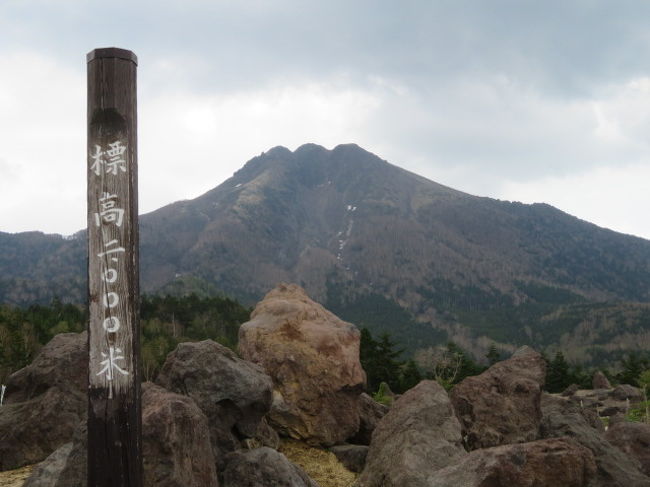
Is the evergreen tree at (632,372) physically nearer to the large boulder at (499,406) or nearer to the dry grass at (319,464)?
the large boulder at (499,406)

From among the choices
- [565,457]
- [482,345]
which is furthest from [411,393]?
[482,345]

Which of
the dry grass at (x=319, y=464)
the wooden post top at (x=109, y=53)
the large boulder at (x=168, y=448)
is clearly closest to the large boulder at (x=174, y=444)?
the large boulder at (x=168, y=448)

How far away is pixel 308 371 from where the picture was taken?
11.3 meters

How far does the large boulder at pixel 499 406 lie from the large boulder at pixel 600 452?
29.9 inches

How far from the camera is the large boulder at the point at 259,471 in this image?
23.8ft

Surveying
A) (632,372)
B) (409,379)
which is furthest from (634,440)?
(632,372)

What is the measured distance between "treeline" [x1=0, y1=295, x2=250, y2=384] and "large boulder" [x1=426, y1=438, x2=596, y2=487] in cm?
1993

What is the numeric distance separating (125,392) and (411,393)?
7.34 meters

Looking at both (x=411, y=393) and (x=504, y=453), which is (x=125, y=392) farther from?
(x=411, y=393)

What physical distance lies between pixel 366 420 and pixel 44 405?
614 cm

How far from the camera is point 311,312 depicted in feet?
41.7

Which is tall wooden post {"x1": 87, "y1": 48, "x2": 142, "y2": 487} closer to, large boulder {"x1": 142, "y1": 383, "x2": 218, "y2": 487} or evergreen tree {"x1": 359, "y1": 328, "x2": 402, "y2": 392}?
large boulder {"x1": 142, "y1": 383, "x2": 218, "y2": 487}

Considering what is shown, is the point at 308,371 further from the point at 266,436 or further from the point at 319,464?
the point at 319,464

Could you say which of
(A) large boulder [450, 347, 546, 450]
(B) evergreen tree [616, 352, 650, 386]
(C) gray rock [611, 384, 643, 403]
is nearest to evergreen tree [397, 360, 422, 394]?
(C) gray rock [611, 384, 643, 403]
